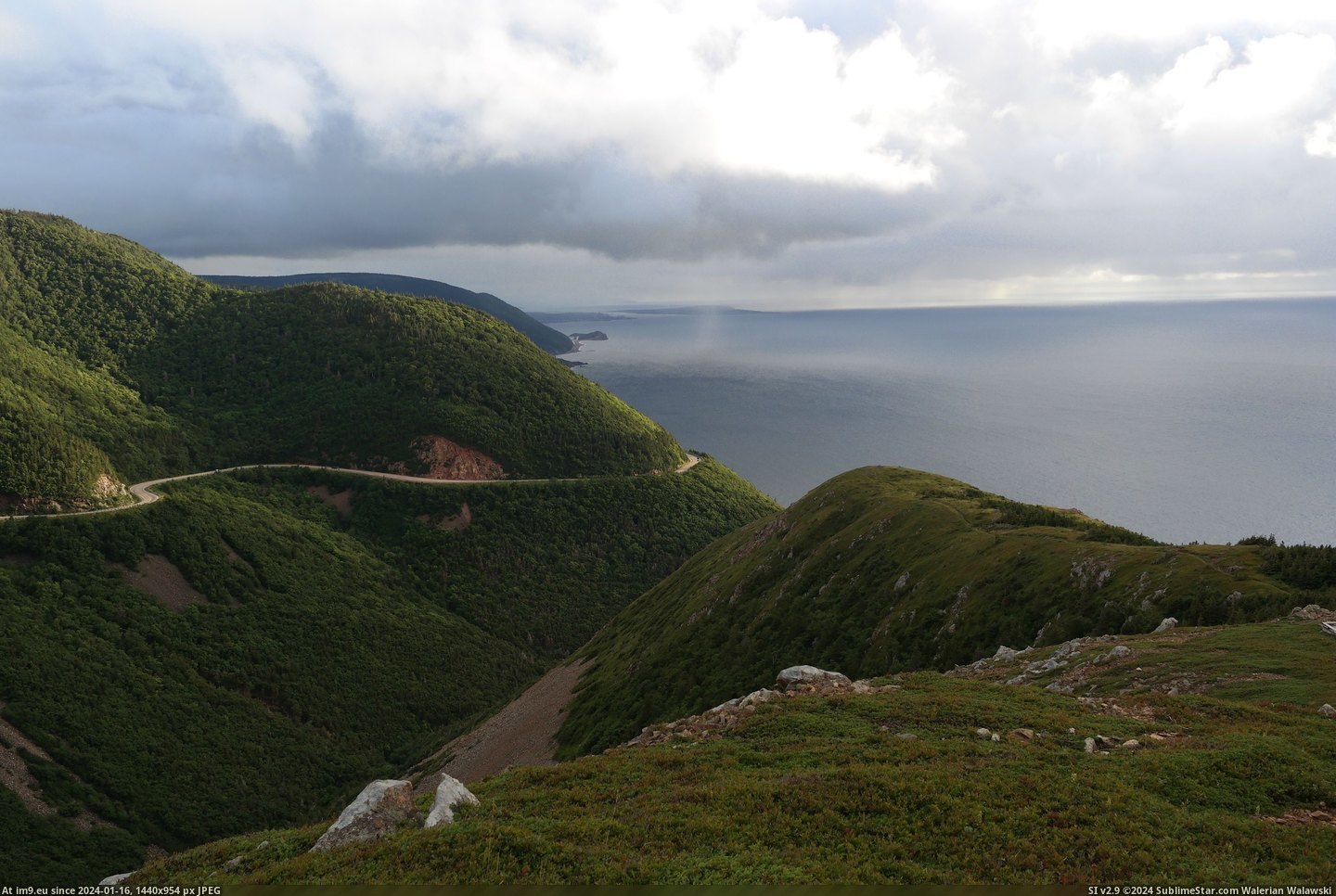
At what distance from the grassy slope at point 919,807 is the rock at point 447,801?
777 millimetres

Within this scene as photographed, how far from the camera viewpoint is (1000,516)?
55469mm

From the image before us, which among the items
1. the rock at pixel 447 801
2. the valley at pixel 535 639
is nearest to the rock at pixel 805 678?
the valley at pixel 535 639

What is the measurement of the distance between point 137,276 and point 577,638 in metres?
173

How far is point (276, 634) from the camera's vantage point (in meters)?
94.1

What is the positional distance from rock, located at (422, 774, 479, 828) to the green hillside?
127 m

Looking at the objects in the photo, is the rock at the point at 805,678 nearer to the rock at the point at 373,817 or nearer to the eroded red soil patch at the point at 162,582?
the rock at the point at 373,817

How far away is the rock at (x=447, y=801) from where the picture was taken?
16609mm

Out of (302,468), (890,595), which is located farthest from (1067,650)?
(302,468)

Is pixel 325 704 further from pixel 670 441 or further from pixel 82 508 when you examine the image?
pixel 670 441

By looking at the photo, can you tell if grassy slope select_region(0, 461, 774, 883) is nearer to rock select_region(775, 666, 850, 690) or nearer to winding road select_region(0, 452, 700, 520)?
winding road select_region(0, 452, 700, 520)

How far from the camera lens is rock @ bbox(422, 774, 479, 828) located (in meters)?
16.6

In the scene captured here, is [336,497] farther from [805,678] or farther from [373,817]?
[373,817]

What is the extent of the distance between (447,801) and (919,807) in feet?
38.3

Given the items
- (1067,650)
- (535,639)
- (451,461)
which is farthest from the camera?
(451,461)
